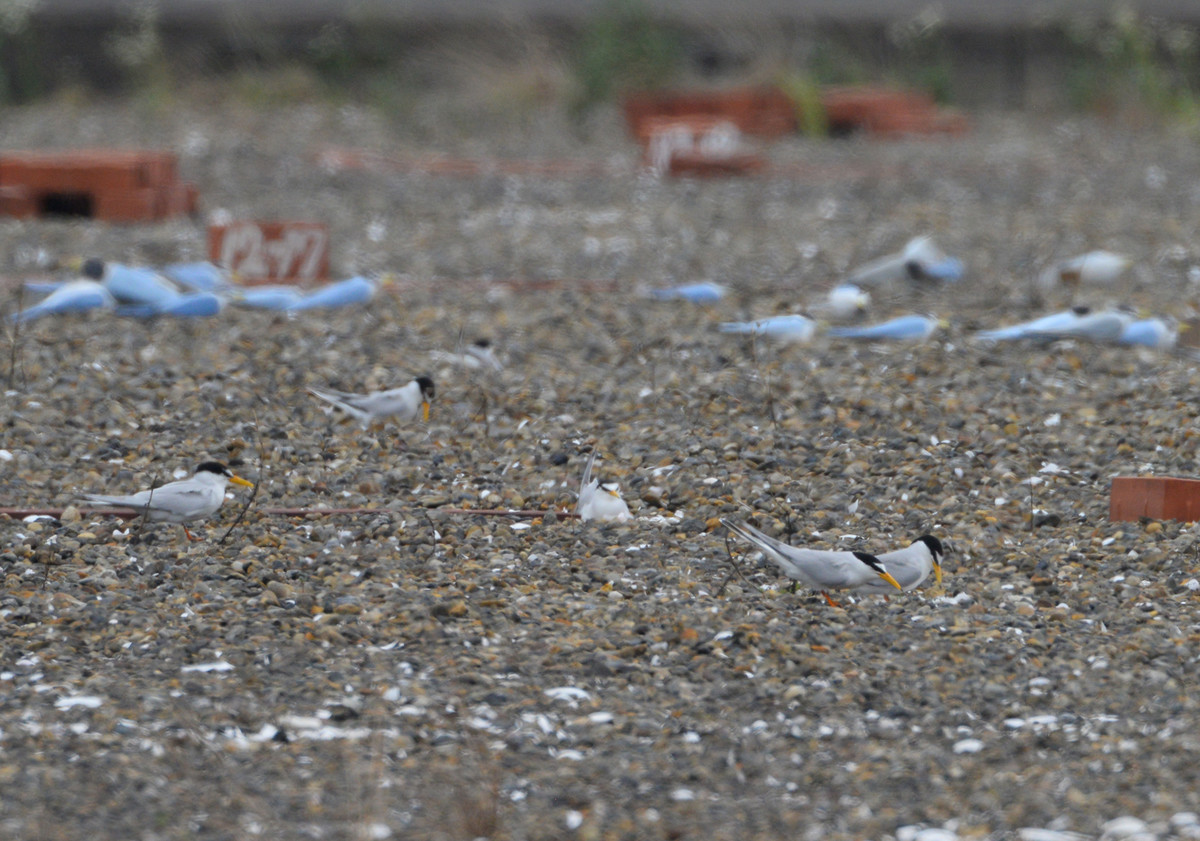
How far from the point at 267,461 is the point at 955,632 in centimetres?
217

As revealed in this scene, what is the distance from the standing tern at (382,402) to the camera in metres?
4.86

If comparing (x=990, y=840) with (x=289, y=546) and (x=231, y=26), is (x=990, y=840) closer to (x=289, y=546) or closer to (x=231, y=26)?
(x=289, y=546)

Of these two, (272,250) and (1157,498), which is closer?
(1157,498)

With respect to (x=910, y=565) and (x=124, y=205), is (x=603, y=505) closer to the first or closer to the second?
(x=910, y=565)

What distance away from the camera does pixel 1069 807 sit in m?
2.69

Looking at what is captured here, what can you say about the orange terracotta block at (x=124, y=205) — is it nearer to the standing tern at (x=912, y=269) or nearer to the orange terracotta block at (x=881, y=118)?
the standing tern at (x=912, y=269)

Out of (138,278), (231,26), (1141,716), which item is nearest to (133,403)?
(138,278)

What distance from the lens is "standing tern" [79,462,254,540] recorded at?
13.0 feet

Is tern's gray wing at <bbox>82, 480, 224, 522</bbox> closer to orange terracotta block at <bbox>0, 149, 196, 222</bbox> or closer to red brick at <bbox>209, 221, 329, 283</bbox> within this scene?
red brick at <bbox>209, 221, 329, 283</bbox>

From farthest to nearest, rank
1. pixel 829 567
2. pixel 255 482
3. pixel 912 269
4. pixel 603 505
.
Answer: pixel 912 269 < pixel 255 482 < pixel 603 505 < pixel 829 567

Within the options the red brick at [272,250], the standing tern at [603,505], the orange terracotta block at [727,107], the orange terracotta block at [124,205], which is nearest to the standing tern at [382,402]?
the standing tern at [603,505]

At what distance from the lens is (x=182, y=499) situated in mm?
3980

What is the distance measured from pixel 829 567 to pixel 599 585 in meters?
0.57

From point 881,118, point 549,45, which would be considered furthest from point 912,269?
point 549,45
